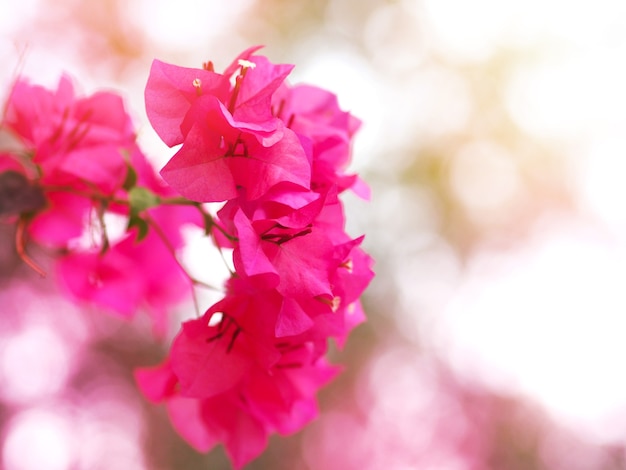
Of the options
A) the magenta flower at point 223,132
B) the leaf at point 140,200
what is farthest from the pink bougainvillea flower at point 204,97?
the leaf at point 140,200

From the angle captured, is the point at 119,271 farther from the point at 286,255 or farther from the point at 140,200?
the point at 286,255

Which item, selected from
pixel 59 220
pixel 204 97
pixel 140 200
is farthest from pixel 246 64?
pixel 59 220

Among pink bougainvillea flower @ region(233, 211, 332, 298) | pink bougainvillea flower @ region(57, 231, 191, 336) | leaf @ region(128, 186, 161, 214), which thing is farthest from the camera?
pink bougainvillea flower @ region(57, 231, 191, 336)

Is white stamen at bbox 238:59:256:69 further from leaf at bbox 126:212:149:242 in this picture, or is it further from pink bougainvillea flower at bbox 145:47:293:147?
leaf at bbox 126:212:149:242

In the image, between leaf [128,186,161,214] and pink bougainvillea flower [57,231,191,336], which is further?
pink bougainvillea flower [57,231,191,336]

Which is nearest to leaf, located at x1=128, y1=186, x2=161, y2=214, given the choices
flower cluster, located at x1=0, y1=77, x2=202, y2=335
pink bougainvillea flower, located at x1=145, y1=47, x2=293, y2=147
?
flower cluster, located at x1=0, y1=77, x2=202, y2=335

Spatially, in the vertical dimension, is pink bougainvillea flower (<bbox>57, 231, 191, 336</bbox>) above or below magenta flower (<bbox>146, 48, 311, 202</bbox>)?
below

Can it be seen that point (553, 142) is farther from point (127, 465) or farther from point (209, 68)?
point (209, 68)
